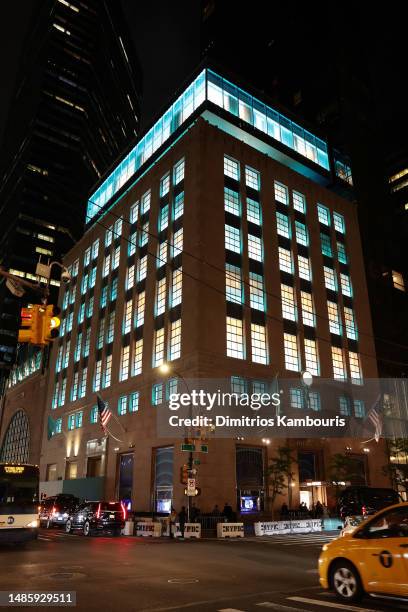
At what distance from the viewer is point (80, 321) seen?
5656 centimetres

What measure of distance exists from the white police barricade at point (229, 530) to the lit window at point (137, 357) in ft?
59.1

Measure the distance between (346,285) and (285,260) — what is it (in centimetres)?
949

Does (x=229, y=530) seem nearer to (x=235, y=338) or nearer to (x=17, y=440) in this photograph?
(x=235, y=338)

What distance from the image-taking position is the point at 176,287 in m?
39.8

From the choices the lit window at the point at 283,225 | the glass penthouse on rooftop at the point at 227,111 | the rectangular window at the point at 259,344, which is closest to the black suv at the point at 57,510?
the rectangular window at the point at 259,344

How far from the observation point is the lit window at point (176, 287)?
39219mm

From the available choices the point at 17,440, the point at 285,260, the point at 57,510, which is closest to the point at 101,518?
the point at 57,510

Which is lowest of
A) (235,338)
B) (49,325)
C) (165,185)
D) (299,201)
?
(49,325)

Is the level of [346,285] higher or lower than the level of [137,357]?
higher

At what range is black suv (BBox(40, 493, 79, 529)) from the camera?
3269cm

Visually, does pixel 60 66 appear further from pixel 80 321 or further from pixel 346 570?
pixel 346 570

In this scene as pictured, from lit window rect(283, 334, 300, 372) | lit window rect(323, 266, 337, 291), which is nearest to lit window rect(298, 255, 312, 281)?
lit window rect(323, 266, 337, 291)

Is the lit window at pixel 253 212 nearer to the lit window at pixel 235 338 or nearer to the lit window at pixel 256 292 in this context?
the lit window at pixel 256 292

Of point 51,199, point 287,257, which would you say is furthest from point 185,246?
point 51,199
